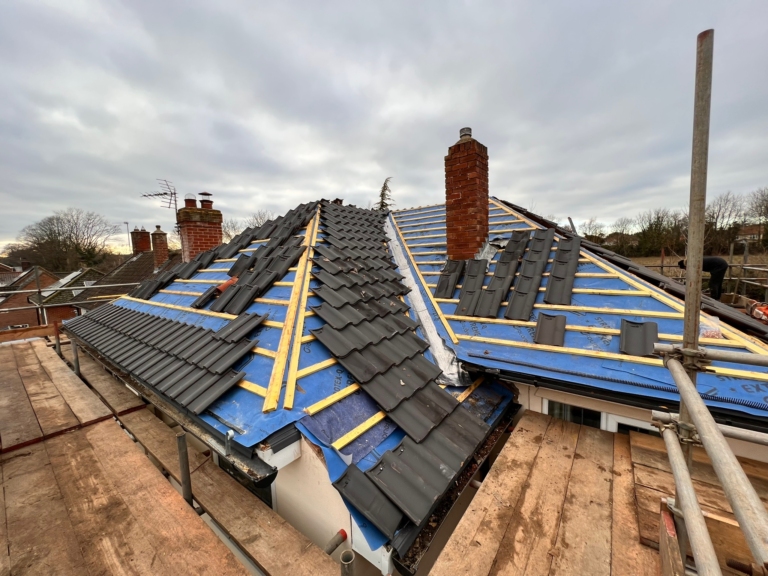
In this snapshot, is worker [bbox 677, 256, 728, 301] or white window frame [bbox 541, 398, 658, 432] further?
worker [bbox 677, 256, 728, 301]

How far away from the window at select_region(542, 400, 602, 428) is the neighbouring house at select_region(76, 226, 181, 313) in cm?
1841

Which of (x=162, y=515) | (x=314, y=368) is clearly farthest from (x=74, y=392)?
(x=314, y=368)

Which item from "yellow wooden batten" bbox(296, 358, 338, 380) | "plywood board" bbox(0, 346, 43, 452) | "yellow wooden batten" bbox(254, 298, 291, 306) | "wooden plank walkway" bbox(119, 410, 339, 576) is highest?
"yellow wooden batten" bbox(254, 298, 291, 306)

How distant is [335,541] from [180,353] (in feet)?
9.06

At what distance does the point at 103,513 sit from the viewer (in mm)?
2395

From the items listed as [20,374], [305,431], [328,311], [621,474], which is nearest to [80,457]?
[305,431]

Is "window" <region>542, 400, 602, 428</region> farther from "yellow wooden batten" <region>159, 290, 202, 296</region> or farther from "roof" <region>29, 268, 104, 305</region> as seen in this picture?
"roof" <region>29, 268, 104, 305</region>

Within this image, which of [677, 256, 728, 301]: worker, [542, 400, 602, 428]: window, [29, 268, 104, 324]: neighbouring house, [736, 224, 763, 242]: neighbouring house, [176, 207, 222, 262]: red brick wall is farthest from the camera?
[736, 224, 763, 242]: neighbouring house

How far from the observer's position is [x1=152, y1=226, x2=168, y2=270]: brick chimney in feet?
60.3

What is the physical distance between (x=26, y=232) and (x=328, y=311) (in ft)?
189

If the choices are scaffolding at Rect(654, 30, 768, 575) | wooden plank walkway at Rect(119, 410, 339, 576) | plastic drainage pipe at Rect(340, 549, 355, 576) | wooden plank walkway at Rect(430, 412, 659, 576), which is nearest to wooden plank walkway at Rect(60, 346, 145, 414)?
wooden plank walkway at Rect(119, 410, 339, 576)

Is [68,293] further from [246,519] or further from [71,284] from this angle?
[246,519]

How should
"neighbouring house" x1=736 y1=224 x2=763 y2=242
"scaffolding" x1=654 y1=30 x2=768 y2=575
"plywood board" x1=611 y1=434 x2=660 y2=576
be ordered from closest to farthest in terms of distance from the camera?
1. "scaffolding" x1=654 y1=30 x2=768 y2=575
2. "plywood board" x1=611 y1=434 x2=660 y2=576
3. "neighbouring house" x1=736 y1=224 x2=763 y2=242

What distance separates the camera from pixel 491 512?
7.55 feet
